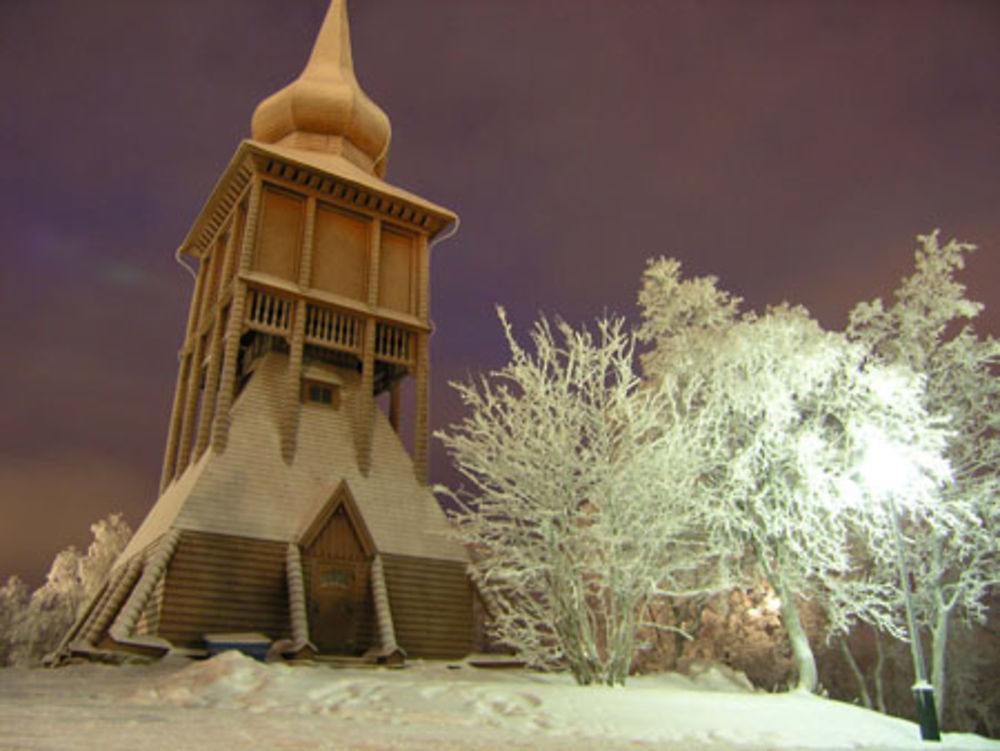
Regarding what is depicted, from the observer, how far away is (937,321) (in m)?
23.8

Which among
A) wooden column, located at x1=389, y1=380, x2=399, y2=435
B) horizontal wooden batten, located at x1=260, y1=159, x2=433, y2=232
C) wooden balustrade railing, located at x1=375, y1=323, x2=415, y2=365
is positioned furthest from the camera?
wooden column, located at x1=389, y1=380, x2=399, y2=435

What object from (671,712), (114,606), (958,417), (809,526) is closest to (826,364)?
(809,526)

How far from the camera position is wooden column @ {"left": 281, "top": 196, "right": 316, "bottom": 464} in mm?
23391

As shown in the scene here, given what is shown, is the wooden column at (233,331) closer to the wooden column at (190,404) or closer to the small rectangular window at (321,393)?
the small rectangular window at (321,393)

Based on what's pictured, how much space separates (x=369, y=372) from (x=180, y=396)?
25.6 feet

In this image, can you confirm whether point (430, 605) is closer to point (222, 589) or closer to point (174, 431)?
point (222, 589)

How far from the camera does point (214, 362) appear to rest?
79.6 ft

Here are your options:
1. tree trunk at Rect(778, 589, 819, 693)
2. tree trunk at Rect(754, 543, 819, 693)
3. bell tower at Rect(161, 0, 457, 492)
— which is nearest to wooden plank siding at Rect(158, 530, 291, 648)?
bell tower at Rect(161, 0, 457, 492)

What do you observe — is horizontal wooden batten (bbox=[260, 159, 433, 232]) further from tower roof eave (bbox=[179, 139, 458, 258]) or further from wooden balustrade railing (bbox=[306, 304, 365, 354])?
wooden balustrade railing (bbox=[306, 304, 365, 354])

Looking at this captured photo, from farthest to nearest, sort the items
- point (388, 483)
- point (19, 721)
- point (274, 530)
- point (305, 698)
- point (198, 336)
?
point (198, 336) → point (388, 483) → point (274, 530) → point (305, 698) → point (19, 721)

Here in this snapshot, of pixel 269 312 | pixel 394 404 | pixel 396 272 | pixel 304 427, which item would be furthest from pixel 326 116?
pixel 304 427

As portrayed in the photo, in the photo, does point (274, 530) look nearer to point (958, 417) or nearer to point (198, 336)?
point (198, 336)

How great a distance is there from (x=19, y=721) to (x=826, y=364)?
17842mm

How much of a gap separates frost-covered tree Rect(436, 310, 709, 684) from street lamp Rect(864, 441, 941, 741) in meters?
3.59
